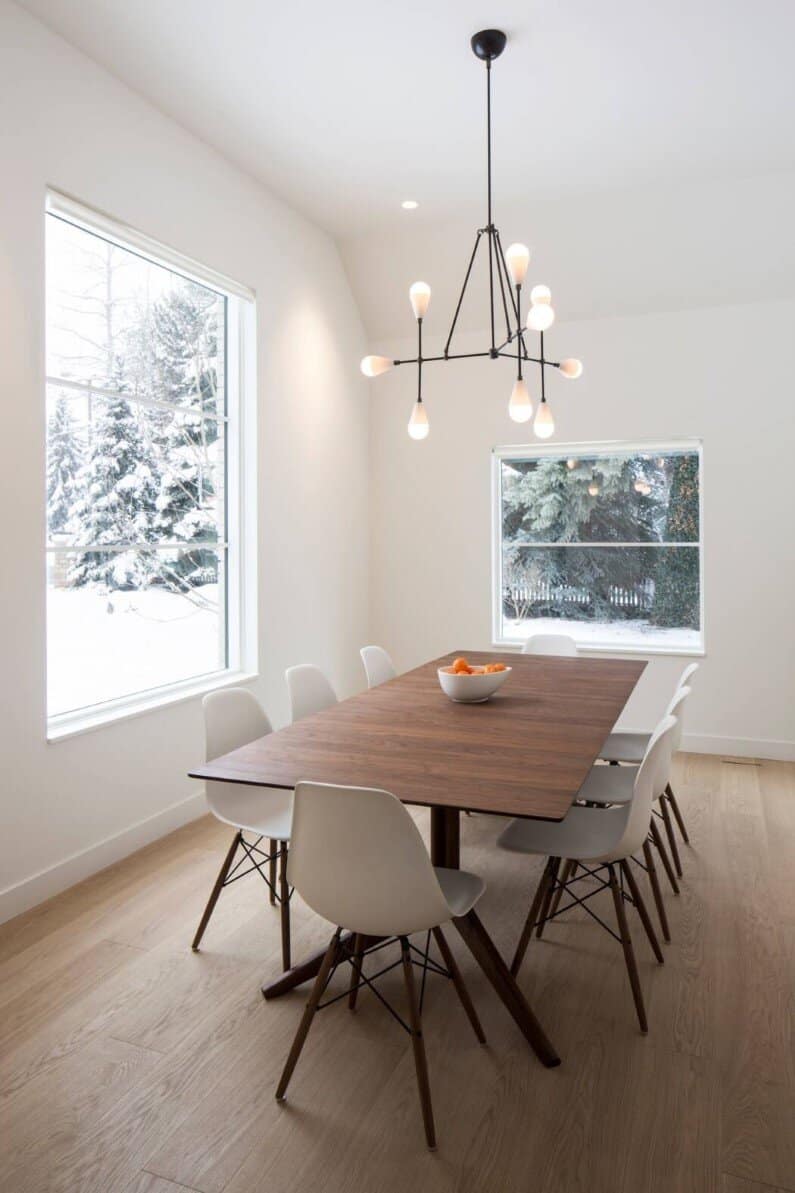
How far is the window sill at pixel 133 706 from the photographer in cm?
322

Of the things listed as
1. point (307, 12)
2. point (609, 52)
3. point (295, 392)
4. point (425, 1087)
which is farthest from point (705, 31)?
point (425, 1087)

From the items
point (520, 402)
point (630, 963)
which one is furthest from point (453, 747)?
point (520, 402)

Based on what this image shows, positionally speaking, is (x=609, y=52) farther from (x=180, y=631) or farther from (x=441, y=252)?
(x=180, y=631)

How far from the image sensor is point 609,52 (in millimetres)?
3111

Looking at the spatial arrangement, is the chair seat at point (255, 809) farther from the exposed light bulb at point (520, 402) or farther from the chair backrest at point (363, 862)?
the exposed light bulb at point (520, 402)

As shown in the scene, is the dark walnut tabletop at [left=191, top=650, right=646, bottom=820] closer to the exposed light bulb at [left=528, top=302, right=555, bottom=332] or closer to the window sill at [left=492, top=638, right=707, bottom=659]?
the exposed light bulb at [left=528, top=302, right=555, bottom=332]

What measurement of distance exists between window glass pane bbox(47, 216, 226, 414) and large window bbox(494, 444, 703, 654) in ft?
7.16

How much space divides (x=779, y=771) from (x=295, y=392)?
3.50m

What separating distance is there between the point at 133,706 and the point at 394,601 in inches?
98.2

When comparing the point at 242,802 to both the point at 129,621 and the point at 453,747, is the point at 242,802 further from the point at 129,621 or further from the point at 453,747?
the point at 129,621

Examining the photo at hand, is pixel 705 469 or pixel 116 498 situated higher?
pixel 705 469

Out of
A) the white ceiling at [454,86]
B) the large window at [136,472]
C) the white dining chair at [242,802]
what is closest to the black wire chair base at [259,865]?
the white dining chair at [242,802]

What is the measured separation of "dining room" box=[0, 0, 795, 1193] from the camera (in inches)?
75.4

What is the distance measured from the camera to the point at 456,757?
7.36 ft
